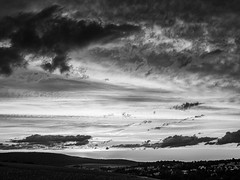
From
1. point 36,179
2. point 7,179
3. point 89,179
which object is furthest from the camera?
point 89,179

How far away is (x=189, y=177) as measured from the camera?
14412 centimetres

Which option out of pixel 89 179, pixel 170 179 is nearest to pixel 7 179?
pixel 89 179

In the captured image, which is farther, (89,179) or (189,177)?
(189,177)

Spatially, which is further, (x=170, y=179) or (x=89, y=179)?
(x=170, y=179)

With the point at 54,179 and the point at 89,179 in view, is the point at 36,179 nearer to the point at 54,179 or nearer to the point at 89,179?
the point at 54,179

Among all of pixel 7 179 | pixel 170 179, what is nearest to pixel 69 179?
pixel 7 179

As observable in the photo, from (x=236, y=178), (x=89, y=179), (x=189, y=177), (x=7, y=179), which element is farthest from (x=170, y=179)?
(x=7, y=179)

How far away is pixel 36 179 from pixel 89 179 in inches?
506

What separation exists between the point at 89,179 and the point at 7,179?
19.4 metres

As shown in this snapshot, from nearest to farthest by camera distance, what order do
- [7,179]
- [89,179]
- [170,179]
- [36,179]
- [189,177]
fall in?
1. [7,179]
2. [36,179]
3. [89,179]
4. [170,179]
5. [189,177]

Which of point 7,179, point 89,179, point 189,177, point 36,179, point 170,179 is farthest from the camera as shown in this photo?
point 189,177

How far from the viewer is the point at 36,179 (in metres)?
72.8

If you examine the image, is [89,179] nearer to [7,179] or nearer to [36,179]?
[36,179]

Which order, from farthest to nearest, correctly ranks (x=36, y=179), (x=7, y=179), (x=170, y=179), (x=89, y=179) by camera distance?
(x=170, y=179)
(x=89, y=179)
(x=36, y=179)
(x=7, y=179)
